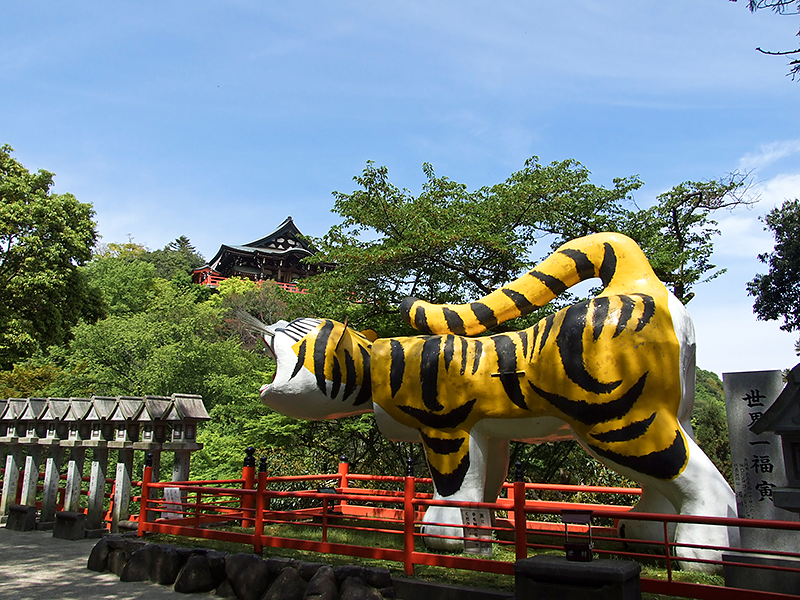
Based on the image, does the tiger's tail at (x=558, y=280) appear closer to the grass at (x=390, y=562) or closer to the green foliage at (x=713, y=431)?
the grass at (x=390, y=562)

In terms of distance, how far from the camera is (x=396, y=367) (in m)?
6.56

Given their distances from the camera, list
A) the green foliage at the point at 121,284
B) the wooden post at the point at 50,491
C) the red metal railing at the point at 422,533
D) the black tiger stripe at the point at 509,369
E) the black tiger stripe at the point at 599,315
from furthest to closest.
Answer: the green foliage at the point at 121,284
the wooden post at the point at 50,491
the black tiger stripe at the point at 509,369
the black tiger stripe at the point at 599,315
the red metal railing at the point at 422,533

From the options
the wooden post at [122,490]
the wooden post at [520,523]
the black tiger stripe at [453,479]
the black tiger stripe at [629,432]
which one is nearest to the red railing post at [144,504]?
the wooden post at [122,490]

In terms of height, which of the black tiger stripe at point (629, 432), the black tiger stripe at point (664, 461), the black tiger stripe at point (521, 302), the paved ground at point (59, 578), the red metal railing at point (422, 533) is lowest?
the paved ground at point (59, 578)

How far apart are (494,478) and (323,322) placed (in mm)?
2645

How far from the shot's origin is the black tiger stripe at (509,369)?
231 inches

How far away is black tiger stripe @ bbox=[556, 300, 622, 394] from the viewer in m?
5.30

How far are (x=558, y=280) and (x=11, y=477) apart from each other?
1009 cm

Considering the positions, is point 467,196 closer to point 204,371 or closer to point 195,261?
point 204,371

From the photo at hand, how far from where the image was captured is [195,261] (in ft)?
160

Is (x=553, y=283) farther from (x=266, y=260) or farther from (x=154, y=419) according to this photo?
(x=266, y=260)

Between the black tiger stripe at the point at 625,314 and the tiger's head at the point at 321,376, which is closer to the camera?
the black tiger stripe at the point at 625,314

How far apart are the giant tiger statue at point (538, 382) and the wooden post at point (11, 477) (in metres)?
6.73

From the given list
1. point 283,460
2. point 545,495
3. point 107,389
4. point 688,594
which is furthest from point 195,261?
point 688,594
